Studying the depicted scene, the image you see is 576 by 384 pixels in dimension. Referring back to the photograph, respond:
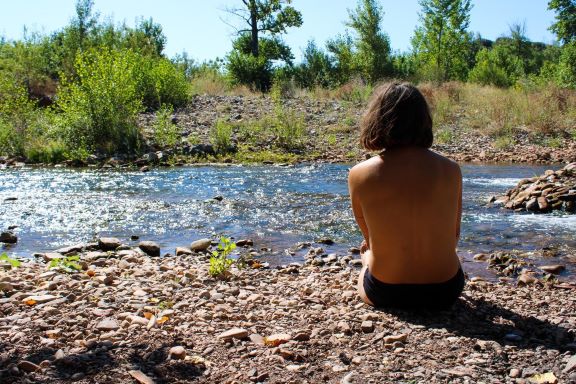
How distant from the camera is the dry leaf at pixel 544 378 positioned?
2.87 m

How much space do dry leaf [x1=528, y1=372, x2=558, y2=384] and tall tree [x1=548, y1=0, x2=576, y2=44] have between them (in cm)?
3467

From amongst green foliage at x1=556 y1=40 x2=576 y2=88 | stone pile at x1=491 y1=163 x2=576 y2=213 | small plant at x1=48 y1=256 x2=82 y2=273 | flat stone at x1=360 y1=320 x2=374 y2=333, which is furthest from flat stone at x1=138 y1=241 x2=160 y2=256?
green foliage at x1=556 y1=40 x2=576 y2=88

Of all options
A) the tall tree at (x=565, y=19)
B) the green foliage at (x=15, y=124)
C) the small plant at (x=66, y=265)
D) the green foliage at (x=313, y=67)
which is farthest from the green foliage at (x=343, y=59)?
the small plant at (x=66, y=265)

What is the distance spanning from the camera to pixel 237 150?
1819 centimetres

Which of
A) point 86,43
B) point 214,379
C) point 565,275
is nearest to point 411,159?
point 214,379

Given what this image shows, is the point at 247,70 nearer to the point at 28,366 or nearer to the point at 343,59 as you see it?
the point at 343,59

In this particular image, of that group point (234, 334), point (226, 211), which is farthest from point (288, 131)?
point (234, 334)

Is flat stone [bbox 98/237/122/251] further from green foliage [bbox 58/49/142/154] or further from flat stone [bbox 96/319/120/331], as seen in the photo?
green foliage [bbox 58/49/142/154]

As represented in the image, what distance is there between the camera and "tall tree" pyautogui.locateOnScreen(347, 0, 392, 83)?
1492 inches

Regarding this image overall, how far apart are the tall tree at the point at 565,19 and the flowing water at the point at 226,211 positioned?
22046 millimetres

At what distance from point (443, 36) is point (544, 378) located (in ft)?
122

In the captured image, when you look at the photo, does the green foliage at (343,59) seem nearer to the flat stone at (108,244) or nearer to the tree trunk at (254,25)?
the tree trunk at (254,25)

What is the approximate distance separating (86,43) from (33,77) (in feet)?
18.1

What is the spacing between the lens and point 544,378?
290 cm
